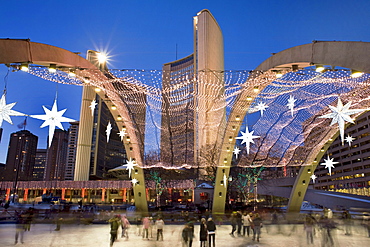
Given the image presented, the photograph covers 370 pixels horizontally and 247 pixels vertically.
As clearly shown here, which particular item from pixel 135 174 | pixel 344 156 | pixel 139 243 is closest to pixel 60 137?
pixel 344 156

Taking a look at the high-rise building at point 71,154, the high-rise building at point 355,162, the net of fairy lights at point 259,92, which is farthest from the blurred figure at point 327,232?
the high-rise building at point 71,154

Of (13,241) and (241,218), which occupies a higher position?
(241,218)

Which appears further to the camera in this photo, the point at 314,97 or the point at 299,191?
the point at 299,191

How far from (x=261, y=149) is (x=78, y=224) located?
15335 mm

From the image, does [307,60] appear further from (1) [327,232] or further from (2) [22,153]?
(2) [22,153]

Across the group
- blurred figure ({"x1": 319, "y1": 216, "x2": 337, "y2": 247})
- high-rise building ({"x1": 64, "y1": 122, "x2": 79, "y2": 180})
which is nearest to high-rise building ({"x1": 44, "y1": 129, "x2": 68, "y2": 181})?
high-rise building ({"x1": 64, "y1": 122, "x2": 79, "y2": 180})

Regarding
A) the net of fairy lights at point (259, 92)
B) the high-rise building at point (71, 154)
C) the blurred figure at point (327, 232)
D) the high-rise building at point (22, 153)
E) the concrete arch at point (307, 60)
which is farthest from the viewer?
the high-rise building at point (22, 153)

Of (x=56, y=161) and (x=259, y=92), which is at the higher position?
(x=56, y=161)

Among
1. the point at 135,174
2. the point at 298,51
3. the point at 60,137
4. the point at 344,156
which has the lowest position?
the point at 135,174

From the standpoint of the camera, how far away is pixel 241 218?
13195 millimetres

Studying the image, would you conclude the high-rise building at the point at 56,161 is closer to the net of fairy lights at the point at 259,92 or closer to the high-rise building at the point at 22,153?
the high-rise building at the point at 22,153

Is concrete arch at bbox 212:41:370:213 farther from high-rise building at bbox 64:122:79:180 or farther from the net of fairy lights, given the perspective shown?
high-rise building at bbox 64:122:79:180

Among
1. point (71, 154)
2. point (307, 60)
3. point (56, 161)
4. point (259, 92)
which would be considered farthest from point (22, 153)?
point (307, 60)

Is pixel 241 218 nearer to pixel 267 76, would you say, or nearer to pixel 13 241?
pixel 267 76
